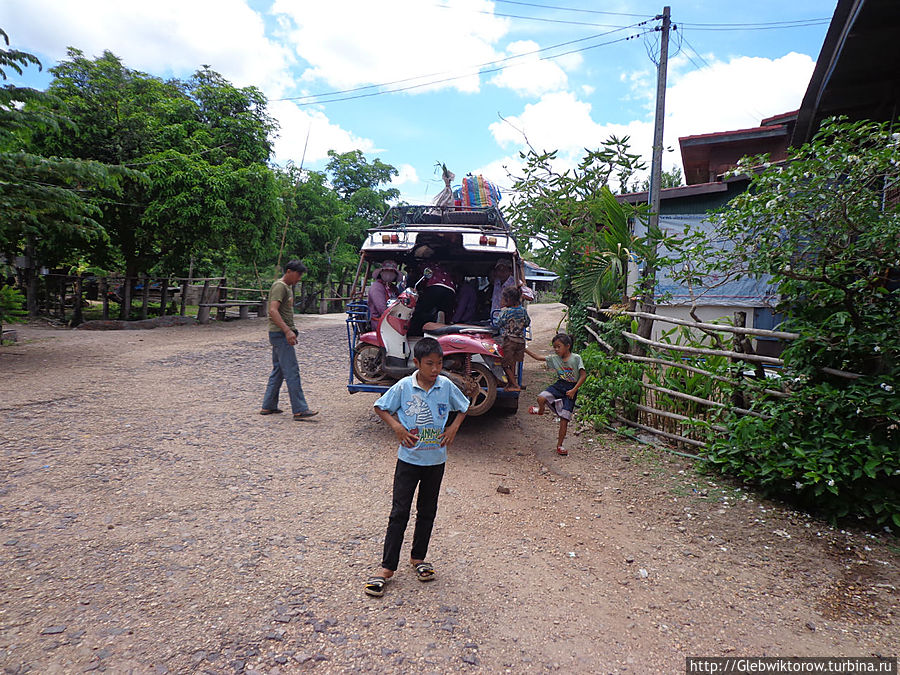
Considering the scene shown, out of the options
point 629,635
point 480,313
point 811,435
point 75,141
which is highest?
point 75,141

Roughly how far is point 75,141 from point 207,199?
12.3 ft

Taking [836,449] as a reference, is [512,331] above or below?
above

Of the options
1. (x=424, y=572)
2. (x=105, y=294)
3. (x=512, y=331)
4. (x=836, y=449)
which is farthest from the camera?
(x=105, y=294)

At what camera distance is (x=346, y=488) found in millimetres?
4391

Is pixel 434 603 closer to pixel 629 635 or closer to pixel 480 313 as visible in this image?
pixel 629 635

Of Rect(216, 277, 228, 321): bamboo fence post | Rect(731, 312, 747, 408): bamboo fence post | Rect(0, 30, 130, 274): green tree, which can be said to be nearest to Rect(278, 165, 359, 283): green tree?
Rect(216, 277, 228, 321): bamboo fence post

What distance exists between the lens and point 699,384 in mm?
5480

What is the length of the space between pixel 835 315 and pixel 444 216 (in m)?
5.86

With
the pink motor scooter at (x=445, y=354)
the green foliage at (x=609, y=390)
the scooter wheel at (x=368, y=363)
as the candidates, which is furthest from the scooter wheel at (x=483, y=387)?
the green foliage at (x=609, y=390)

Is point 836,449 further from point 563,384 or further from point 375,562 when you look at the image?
point 375,562

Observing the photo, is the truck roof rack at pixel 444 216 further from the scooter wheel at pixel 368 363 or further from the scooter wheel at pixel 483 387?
the scooter wheel at pixel 483 387

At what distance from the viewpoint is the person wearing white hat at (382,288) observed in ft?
21.1

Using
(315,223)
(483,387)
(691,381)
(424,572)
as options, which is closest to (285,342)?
(483,387)

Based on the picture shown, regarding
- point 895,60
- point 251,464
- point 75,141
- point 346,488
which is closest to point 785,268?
point 895,60
